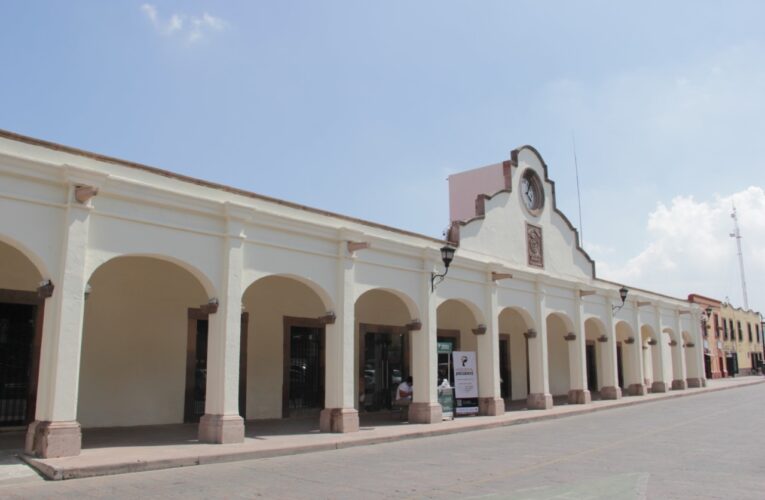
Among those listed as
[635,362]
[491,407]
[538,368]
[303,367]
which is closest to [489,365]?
[491,407]

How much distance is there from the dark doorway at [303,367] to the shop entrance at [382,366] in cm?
142

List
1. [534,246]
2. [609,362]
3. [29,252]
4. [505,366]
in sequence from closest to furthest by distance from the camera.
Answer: [29,252] < [534,246] < [505,366] < [609,362]

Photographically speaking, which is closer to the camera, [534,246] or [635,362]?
[534,246]

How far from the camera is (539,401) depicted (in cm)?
2075

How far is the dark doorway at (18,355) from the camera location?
12875mm

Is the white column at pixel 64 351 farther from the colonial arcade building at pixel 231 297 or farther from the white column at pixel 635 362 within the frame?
the white column at pixel 635 362

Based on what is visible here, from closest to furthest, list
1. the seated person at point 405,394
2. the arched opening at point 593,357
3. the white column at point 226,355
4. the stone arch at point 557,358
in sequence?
the white column at point 226,355, the seated person at point 405,394, the stone arch at point 557,358, the arched opening at point 593,357

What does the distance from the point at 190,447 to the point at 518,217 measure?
14.1 metres

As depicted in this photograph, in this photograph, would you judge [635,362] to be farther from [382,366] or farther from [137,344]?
[137,344]

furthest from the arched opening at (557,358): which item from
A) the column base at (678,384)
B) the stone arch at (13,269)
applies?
the stone arch at (13,269)

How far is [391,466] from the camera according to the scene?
1025 cm

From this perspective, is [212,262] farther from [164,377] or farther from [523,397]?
[523,397]

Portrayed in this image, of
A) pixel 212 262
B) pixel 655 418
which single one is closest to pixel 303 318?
pixel 212 262

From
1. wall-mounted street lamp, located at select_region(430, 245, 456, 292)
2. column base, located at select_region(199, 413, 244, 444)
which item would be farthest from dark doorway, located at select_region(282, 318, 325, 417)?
column base, located at select_region(199, 413, 244, 444)
